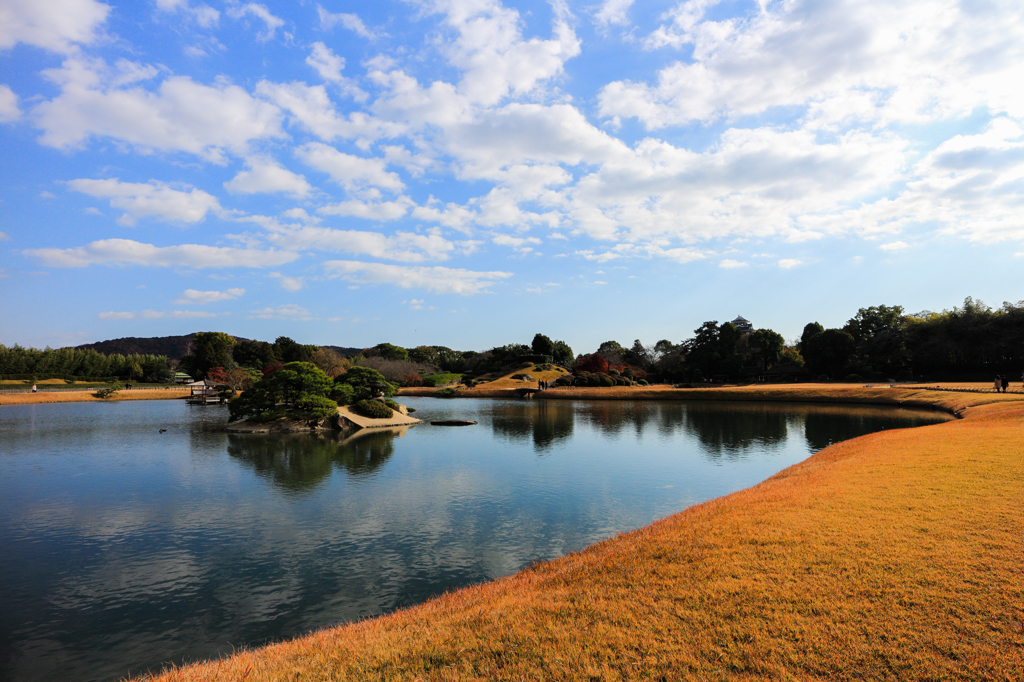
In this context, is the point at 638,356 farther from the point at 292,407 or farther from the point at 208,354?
the point at 208,354

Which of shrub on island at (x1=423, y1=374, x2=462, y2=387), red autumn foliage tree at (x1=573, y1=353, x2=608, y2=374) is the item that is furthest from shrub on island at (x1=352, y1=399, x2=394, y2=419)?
red autumn foliage tree at (x1=573, y1=353, x2=608, y2=374)

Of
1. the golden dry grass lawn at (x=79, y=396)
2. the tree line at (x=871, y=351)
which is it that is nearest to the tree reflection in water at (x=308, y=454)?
the golden dry grass lawn at (x=79, y=396)

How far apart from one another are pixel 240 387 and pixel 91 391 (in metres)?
17.9

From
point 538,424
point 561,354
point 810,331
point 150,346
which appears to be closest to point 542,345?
point 561,354

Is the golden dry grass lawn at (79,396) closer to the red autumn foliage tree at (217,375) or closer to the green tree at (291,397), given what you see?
the red autumn foliage tree at (217,375)

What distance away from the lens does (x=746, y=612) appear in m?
5.50

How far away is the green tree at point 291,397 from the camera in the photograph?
32969 mm

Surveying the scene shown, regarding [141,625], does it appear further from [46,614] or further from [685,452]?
[685,452]

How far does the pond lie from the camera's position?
8.48m

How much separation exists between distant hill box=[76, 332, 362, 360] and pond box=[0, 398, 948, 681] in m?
138

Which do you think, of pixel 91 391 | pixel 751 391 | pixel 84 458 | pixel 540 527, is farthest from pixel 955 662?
pixel 91 391

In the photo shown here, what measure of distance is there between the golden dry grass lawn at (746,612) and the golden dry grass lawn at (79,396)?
7216cm

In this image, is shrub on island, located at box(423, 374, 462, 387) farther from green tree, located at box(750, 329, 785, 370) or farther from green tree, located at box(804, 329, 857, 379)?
green tree, located at box(804, 329, 857, 379)

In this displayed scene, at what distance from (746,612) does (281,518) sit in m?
13.1
